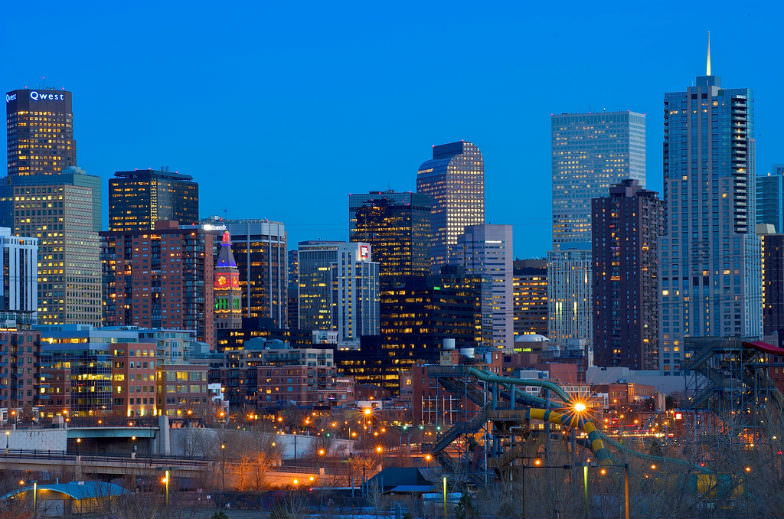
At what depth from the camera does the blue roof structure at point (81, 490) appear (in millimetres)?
112375

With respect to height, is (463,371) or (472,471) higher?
(463,371)

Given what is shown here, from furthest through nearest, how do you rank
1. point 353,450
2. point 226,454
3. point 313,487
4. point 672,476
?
point 353,450
point 226,454
point 313,487
point 672,476

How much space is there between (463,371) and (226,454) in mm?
48775

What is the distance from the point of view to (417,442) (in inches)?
7402

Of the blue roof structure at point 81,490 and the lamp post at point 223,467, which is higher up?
the blue roof structure at point 81,490

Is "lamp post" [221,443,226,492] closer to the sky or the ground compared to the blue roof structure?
closer to the ground

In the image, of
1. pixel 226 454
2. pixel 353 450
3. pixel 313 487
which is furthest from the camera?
pixel 353 450

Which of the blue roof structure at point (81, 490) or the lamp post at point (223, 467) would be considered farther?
the lamp post at point (223, 467)

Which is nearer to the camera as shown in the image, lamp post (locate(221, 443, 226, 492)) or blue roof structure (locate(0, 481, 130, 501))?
blue roof structure (locate(0, 481, 130, 501))

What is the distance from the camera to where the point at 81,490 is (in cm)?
11488

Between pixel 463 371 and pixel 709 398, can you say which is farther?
pixel 709 398

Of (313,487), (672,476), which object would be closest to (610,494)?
(672,476)

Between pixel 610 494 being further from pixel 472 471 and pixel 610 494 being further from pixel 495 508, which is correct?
pixel 472 471

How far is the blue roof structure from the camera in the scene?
112 m
